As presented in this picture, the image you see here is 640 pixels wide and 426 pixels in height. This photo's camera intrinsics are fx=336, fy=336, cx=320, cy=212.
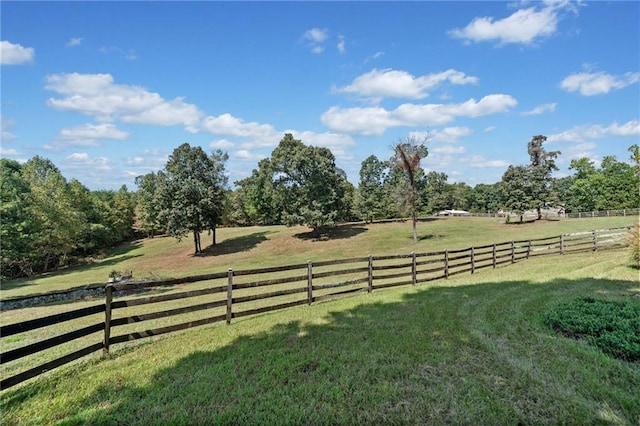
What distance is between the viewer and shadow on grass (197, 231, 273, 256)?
3809 centimetres

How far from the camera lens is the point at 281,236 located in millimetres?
42969

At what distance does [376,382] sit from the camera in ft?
15.2

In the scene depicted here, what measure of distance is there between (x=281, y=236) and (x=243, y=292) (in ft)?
92.7

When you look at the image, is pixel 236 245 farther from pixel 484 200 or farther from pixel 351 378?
pixel 484 200

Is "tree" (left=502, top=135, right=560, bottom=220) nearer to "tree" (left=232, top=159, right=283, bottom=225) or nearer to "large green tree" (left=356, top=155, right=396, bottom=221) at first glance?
"large green tree" (left=356, top=155, right=396, bottom=221)

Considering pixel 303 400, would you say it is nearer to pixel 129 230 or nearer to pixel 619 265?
pixel 619 265

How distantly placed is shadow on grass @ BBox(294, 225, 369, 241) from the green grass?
1291 inches

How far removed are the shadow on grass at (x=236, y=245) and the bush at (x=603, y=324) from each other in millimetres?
33831

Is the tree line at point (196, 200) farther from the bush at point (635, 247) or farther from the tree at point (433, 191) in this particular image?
the bush at point (635, 247)

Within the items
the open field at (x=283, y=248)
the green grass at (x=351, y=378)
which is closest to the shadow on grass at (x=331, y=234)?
the open field at (x=283, y=248)

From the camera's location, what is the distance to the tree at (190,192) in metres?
34.9

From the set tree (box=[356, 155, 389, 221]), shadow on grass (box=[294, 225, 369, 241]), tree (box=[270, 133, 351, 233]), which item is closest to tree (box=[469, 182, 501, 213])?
tree (box=[356, 155, 389, 221])

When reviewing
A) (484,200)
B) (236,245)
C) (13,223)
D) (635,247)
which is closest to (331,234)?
(236,245)

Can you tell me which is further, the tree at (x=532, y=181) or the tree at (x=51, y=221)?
the tree at (x=532, y=181)
